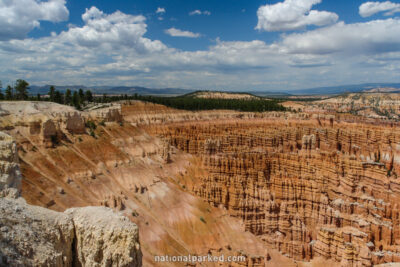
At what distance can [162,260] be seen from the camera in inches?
1235

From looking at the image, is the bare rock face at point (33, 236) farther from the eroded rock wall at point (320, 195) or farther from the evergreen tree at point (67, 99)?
the evergreen tree at point (67, 99)

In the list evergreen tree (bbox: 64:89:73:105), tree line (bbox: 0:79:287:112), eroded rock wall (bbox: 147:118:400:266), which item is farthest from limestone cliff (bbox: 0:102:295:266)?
evergreen tree (bbox: 64:89:73:105)

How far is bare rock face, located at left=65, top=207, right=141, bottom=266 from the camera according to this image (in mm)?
12281

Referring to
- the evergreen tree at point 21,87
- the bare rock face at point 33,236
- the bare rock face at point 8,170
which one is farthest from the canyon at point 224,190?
the evergreen tree at point 21,87

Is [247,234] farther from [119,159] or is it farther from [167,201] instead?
[119,159]

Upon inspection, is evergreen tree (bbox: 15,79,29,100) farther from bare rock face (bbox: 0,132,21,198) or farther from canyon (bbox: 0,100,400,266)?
bare rock face (bbox: 0,132,21,198)

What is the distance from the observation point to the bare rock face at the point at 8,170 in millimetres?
15683

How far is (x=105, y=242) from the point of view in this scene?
488 inches

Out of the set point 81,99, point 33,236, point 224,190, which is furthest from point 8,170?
point 81,99

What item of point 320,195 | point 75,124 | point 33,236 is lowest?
point 320,195

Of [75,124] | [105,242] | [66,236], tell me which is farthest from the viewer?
[75,124]

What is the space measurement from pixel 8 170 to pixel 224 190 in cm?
3322

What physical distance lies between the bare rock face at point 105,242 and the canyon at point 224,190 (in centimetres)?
1378

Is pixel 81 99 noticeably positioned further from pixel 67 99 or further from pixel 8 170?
pixel 8 170
